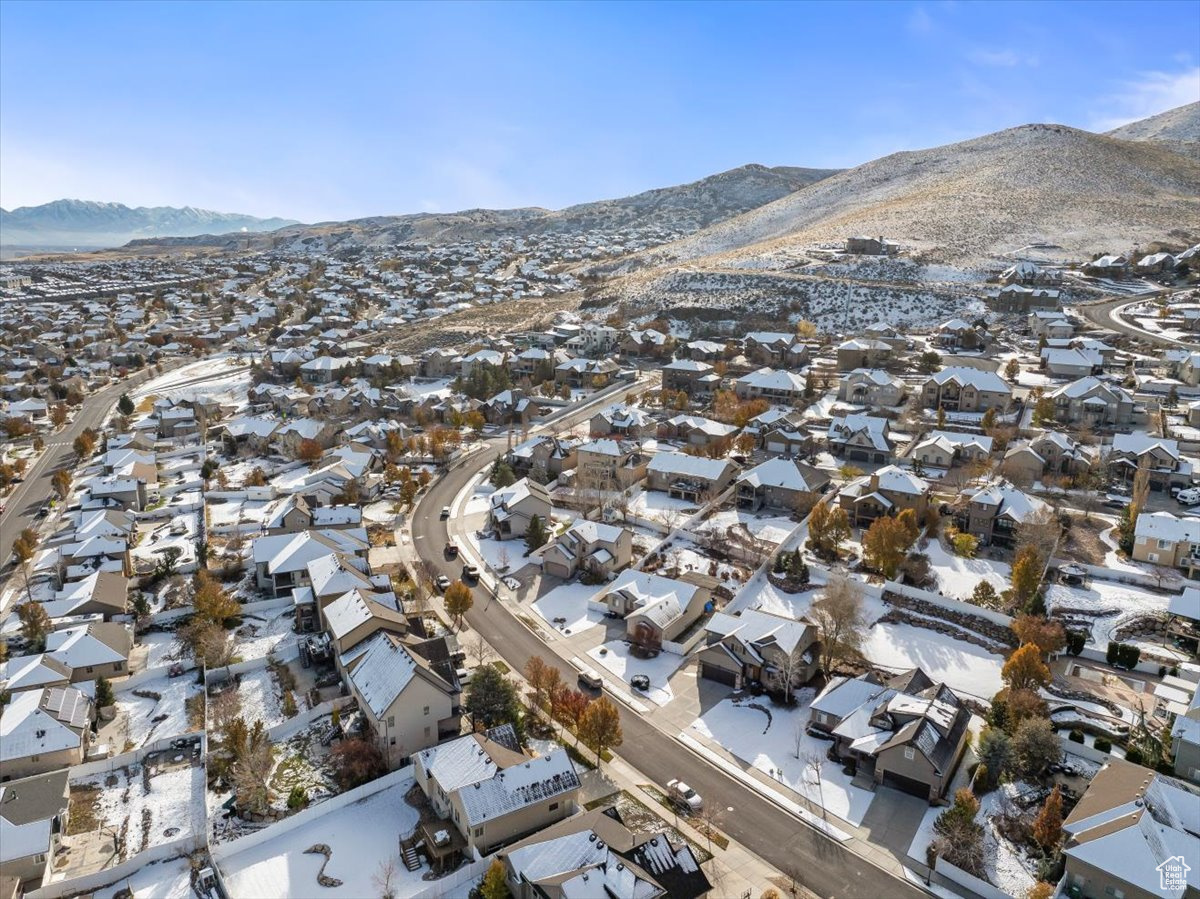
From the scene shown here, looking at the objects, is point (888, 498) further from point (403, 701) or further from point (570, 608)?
point (403, 701)

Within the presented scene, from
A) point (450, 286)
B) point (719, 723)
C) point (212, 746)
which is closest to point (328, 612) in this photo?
point (212, 746)

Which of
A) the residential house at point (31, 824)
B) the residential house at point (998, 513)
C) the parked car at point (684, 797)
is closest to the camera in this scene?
the residential house at point (31, 824)

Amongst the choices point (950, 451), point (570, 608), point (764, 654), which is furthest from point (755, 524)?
point (950, 451)

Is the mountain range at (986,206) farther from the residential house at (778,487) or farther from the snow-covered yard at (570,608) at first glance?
the snow-covered yard at (570,608)

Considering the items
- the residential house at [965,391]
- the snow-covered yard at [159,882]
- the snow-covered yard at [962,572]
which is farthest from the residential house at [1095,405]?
the snow-covered yard at [159,882]

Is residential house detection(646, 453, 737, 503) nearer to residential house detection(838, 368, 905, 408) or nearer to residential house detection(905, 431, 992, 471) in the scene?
residential house detection(905, 431, 992, 471)

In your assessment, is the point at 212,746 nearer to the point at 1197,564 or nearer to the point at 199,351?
the point at 1197,564

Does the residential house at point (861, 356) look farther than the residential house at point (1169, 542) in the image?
Yes
